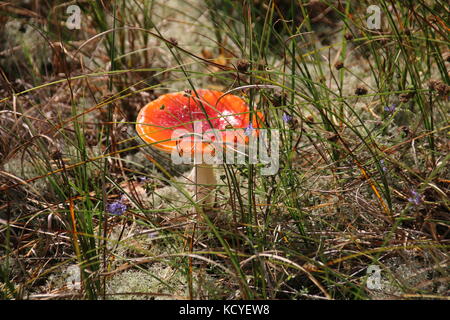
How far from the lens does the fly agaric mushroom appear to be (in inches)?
73.9

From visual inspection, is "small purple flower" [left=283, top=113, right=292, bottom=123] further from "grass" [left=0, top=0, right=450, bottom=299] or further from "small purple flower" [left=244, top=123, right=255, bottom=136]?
"small purple flower" [left=244, top=123, right=255, bottom=136]

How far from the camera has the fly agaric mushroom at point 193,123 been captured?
1877mm

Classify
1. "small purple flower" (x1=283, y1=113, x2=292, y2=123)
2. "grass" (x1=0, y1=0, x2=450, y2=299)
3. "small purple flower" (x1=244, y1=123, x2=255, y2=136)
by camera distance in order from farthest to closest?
1. "small purple flower" (x1=283, y1=113, x2=292, y2=123)
2. "small purple flower" (x1=244, y1=123, x2=255, y2=136)
3. "grass" (x1=0, y1=0, x2=450, y2=299)

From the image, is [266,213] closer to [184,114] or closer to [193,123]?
[193,123]

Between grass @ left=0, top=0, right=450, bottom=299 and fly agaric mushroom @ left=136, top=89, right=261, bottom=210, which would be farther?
fly agaric mushroom @ left=136, top=89, right=261, bottom=210

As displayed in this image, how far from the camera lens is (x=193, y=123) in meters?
2.00

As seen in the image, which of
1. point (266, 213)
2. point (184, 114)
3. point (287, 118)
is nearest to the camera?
point (266, 213)

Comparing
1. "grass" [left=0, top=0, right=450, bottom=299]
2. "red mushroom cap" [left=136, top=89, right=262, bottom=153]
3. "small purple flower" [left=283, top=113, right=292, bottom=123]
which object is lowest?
"grass" [left=0, top=0, right=450, bottom=299]

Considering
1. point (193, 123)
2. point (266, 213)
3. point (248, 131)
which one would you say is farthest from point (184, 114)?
point (266, 213)

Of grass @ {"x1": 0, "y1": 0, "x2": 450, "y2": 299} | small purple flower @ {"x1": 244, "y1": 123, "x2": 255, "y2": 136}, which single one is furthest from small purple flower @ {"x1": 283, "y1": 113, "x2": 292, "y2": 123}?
small purple flower @ {"x1": 244, "y1": 123, "x2": 255, "y2": 136}

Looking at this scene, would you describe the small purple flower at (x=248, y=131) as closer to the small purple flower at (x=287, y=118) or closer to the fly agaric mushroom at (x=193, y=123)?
the fly agaric mushroom at (x=193, y=123)
